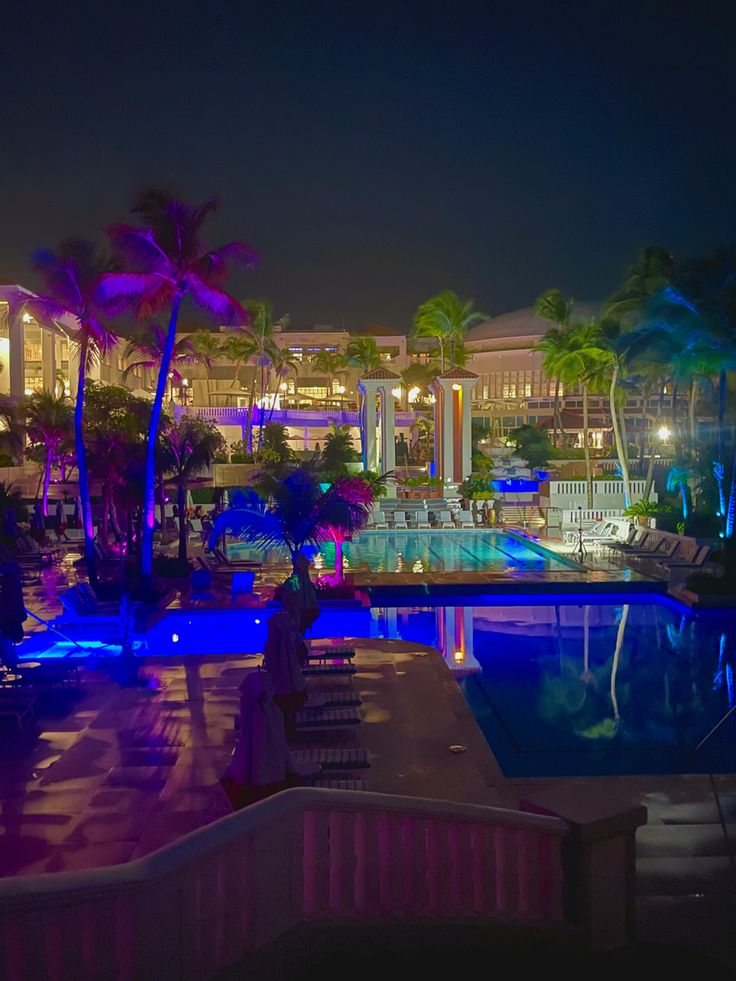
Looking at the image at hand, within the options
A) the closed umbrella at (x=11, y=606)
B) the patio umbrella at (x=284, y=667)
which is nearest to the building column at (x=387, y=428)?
the closed umbrella at (x=11, y=606)

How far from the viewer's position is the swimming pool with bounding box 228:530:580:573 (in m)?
21.7

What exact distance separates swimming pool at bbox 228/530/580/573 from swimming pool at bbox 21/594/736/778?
404 cm

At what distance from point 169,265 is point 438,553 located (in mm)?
12710

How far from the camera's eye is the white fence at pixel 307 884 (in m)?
3.16

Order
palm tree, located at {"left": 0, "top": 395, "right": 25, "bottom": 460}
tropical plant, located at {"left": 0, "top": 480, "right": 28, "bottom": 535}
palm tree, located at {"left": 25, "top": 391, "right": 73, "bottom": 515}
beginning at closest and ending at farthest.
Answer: tropical plant, located at {"left": 0, "top": 480, "right": 28, "bottom": 535} < palm tree, located at {"left": 25, "top": 391, "right": 73, "bottom": 515} < palm tree, located at {"left": 0, "top": 395, "right": 25, "bottom": 460}

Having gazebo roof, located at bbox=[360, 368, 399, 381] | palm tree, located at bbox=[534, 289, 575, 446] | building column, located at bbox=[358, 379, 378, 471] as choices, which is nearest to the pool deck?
building column, located at bbox=[358, 379, 378, 471]

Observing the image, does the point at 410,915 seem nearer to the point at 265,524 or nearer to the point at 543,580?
the point at 265,524

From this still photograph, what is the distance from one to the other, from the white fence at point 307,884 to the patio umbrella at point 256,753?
153cm

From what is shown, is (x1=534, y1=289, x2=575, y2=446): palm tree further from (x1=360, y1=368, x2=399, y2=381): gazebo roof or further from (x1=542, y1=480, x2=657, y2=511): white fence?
(x1=360, y1=368, x2=399, y2=381): gazebo roof

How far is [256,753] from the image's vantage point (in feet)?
17.9

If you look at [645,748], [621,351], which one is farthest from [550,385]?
[645,748]

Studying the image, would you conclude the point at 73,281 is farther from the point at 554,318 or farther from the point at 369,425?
the point at 554,318

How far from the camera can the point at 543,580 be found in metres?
18.3

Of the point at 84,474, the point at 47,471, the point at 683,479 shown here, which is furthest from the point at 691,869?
the point at 47,471
